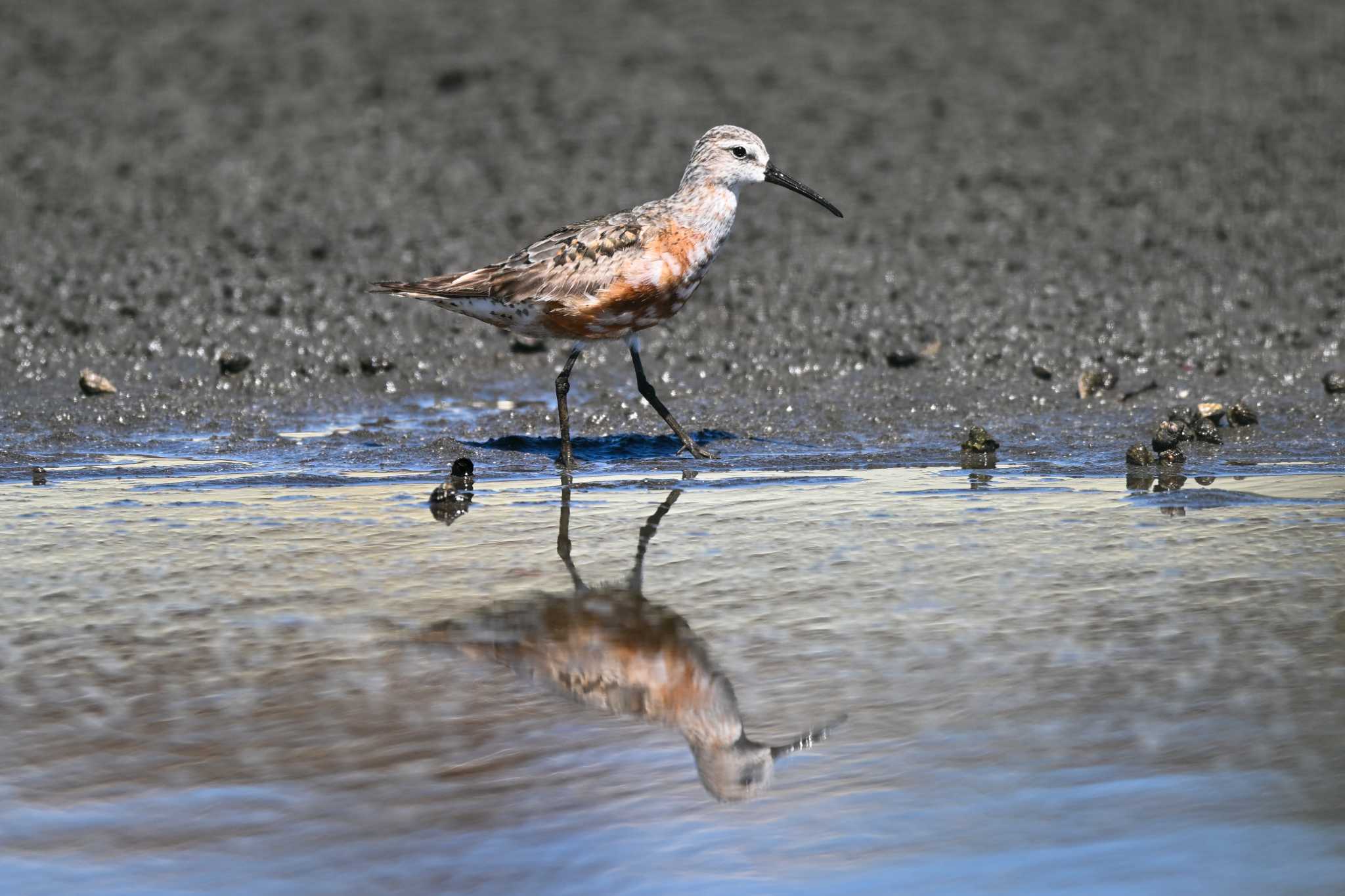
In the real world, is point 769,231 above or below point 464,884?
above

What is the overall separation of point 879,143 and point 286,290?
514cm

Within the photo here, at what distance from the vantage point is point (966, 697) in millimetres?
4695

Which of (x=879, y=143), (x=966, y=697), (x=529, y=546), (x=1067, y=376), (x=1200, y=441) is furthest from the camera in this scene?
(x=879, y=143)

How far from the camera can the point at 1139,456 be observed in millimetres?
7758

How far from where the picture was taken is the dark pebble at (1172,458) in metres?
7.76

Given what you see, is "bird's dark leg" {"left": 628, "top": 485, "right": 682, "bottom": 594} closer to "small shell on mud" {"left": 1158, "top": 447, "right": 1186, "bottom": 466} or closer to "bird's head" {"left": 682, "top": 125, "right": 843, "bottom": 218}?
"bird's head" {"left": 682, "top": 125, "right": 843, "bottom": 218}

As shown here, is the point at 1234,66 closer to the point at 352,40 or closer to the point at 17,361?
the point at 352,40

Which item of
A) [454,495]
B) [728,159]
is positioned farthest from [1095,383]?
[454,495]

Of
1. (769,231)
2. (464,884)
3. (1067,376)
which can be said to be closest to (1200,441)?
(1067,376)

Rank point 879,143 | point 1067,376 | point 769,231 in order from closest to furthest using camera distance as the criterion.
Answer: point 1067,376
point 769,231
point 879,143

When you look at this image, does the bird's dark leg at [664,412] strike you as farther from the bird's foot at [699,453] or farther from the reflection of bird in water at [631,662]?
the reflection of bird in water at [631,662]

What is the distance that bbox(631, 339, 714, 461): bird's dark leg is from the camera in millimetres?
8328

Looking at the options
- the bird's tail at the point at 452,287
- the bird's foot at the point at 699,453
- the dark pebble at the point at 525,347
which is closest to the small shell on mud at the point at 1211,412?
the bird's foot at the point at 699,453

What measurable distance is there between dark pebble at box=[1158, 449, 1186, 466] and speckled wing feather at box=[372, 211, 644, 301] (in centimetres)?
254
